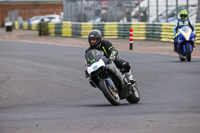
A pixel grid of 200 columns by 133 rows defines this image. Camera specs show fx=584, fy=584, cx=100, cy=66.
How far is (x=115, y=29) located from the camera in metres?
35.6

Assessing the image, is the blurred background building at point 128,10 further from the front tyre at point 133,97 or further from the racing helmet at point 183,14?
the front tyre at point 133,97

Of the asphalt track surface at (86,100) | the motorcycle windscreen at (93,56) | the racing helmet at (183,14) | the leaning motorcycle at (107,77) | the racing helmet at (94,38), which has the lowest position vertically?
the asphalt track surface at (86,100)

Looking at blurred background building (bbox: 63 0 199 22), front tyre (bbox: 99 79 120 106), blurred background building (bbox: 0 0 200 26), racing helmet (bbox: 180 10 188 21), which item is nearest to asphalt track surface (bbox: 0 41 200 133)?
front tyre (bbox: 99 79 120 106)

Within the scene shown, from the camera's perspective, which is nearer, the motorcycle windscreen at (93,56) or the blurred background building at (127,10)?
the motorcycle windscreen at (93,56)

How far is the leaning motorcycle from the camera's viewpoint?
31.8ft

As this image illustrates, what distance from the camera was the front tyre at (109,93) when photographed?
9641mm

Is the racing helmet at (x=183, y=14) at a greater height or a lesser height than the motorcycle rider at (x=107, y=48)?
greater

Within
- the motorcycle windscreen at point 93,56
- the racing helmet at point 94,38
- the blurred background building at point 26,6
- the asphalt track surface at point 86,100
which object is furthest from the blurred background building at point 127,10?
the blurred background building at point 26,6

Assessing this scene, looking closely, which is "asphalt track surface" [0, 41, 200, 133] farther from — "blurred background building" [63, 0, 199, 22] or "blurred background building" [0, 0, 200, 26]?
"blurred background building" [63, 0, 199, 22]

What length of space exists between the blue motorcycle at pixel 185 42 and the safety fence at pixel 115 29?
9022 mm

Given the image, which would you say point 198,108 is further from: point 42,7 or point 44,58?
point 42,7

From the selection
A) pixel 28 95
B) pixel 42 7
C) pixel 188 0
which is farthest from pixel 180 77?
pixel 42 7

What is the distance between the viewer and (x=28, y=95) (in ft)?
40.8

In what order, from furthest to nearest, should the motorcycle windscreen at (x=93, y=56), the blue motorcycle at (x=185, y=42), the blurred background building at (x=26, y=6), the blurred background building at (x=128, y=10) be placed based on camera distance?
the blurred background building at (x=26, y=6) → the blurred background building at (x=128, y=10) → the blue motorcycle at (x=185, y=42) → the motorcycle windscreen at (x=93, y=56)
